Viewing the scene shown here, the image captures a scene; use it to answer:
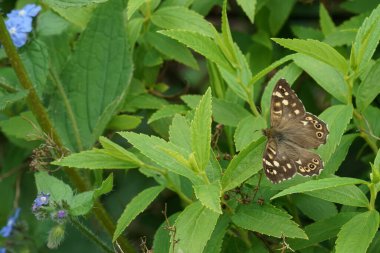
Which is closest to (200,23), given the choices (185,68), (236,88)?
(236,88)

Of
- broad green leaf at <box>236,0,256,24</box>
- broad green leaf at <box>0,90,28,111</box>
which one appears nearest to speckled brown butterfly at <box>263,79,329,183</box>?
broad green leaf at <box>236,0,256,24</box>

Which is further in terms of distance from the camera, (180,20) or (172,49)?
(172,49)

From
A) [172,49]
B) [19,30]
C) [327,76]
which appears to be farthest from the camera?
[172,49]

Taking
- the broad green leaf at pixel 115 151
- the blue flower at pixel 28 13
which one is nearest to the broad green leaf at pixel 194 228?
the broad green leaf at pixel 115 151

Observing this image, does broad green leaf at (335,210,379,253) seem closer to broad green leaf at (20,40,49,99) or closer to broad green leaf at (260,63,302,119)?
broad green leaf at (260,63,302,119)

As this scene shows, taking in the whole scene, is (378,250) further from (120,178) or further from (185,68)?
(185,68)

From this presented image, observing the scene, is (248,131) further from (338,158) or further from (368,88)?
(368,88)

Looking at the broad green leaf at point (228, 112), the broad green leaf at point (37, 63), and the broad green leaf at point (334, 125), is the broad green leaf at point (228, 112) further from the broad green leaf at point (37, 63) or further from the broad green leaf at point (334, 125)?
the broad green leaf at point (37, 63)

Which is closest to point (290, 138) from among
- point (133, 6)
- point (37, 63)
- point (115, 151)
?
point (115, 151)
